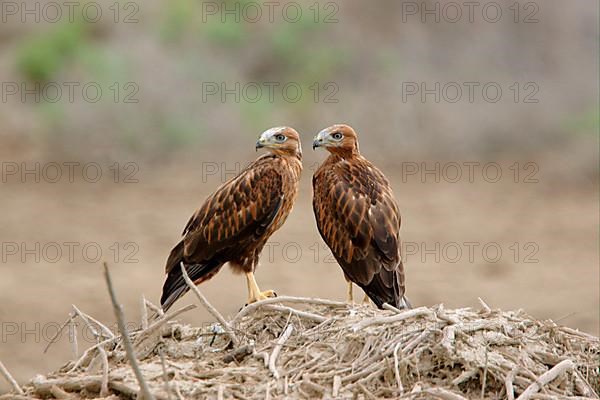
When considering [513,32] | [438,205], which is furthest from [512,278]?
[513,32]

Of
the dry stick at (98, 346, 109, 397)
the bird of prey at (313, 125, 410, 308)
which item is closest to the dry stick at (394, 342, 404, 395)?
the dry stick at (98, 346, 109, 397)

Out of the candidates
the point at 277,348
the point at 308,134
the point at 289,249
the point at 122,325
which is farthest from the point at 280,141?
the point at 308,134

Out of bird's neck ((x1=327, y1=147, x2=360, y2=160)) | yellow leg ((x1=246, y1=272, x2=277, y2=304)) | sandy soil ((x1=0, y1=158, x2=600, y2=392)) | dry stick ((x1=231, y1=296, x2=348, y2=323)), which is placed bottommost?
sandy soil ((x1=0, y1=158, x2=600, y2=392))

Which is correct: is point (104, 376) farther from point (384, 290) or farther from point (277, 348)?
point (384, 290)

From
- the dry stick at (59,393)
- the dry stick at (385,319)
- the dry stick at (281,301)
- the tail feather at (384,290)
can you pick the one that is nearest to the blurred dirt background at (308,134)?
the tail feather at (384,290)

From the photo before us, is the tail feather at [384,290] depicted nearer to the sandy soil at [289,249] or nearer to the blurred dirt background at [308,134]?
the sandy soil at [289,249]

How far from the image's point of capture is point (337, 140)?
9.44 m

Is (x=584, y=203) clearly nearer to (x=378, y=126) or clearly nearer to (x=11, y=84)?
(x=378, y=126)

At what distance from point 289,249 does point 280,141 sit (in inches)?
305

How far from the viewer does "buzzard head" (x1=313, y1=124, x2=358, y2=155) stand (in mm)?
9352

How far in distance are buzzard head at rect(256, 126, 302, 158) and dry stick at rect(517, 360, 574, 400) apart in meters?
3.37

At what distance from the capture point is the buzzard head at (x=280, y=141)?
932 centimetres

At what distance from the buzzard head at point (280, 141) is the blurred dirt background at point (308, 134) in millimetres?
6286

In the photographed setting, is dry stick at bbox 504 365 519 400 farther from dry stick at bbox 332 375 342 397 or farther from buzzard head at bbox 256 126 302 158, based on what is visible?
buzzard head at bbox 256 126 302 158
